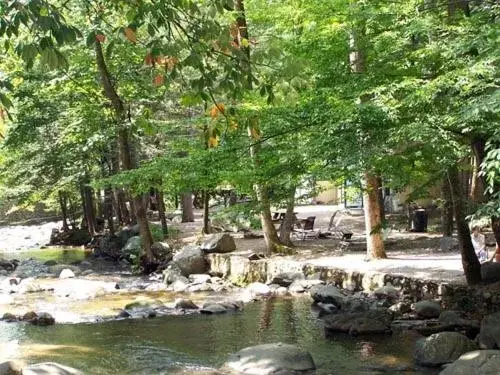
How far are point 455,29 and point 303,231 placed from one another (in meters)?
12.3

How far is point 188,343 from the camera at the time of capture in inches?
388

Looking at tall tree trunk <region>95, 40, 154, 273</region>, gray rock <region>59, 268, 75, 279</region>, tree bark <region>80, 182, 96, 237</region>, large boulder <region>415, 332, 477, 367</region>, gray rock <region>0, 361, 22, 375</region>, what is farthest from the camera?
tree bark <region>80, 182, 96, 237</region>

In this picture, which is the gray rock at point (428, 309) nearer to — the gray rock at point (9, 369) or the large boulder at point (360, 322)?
the large boulder at point (360, 322)

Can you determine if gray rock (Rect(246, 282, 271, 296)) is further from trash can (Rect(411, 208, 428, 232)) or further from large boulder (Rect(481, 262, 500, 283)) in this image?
trash can (Rect(411, 208, 428, 232))

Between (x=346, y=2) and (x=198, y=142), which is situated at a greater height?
(x=346, y=2)

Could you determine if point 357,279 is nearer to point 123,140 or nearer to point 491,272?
point 491,272

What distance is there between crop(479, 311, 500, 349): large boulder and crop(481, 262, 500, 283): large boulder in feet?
6.56

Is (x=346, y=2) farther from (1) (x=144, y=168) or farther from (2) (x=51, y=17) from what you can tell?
(2) (x=51, y=17)

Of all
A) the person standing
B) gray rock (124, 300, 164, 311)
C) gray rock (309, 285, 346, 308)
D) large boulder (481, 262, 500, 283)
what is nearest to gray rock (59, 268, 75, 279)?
gray rock (124, 300, 164, 311)

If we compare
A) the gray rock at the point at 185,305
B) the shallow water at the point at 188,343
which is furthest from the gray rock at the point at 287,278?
the gray rock at the point at 185,305

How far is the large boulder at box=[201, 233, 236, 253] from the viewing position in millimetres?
18016

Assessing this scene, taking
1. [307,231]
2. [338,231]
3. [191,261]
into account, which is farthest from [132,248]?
[338,231]

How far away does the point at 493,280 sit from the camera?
10.5 metres

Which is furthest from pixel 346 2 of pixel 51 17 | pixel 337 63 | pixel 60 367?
pixel 51 17
